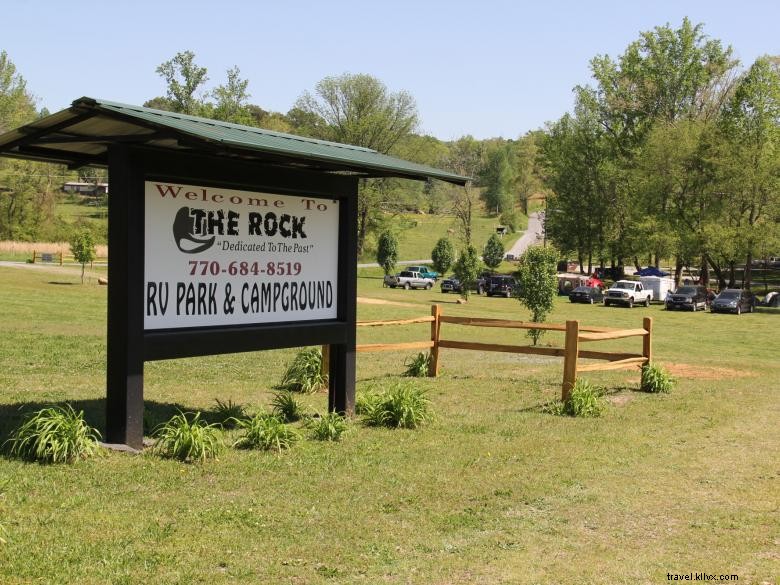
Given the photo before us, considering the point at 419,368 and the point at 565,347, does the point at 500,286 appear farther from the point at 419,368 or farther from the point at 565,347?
the point at 565,347

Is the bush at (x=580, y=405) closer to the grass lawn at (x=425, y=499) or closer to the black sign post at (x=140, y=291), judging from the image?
the grass lawn at (x=425, y=499)

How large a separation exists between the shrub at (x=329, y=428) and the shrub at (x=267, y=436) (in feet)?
1.50

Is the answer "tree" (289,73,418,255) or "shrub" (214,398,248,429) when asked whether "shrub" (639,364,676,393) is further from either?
"tree" (289,73,418,255)

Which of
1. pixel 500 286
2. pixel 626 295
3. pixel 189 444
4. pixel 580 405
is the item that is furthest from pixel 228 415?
pixel 500 286

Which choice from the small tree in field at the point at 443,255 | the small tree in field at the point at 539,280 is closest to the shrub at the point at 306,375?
the small tree in field at the point at 539,280

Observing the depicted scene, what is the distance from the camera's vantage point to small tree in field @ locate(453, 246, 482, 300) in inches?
1886

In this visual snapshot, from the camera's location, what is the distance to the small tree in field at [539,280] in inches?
954

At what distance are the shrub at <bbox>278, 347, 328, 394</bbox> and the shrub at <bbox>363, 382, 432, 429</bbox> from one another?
107 inches

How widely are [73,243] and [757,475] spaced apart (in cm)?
4004

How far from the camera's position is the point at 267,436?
29.6ft

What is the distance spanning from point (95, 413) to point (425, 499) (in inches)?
195

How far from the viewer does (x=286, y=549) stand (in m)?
6.02

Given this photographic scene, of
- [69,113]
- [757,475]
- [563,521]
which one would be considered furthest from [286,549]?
[757,475]

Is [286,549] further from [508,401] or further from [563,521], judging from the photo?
[508,401]
